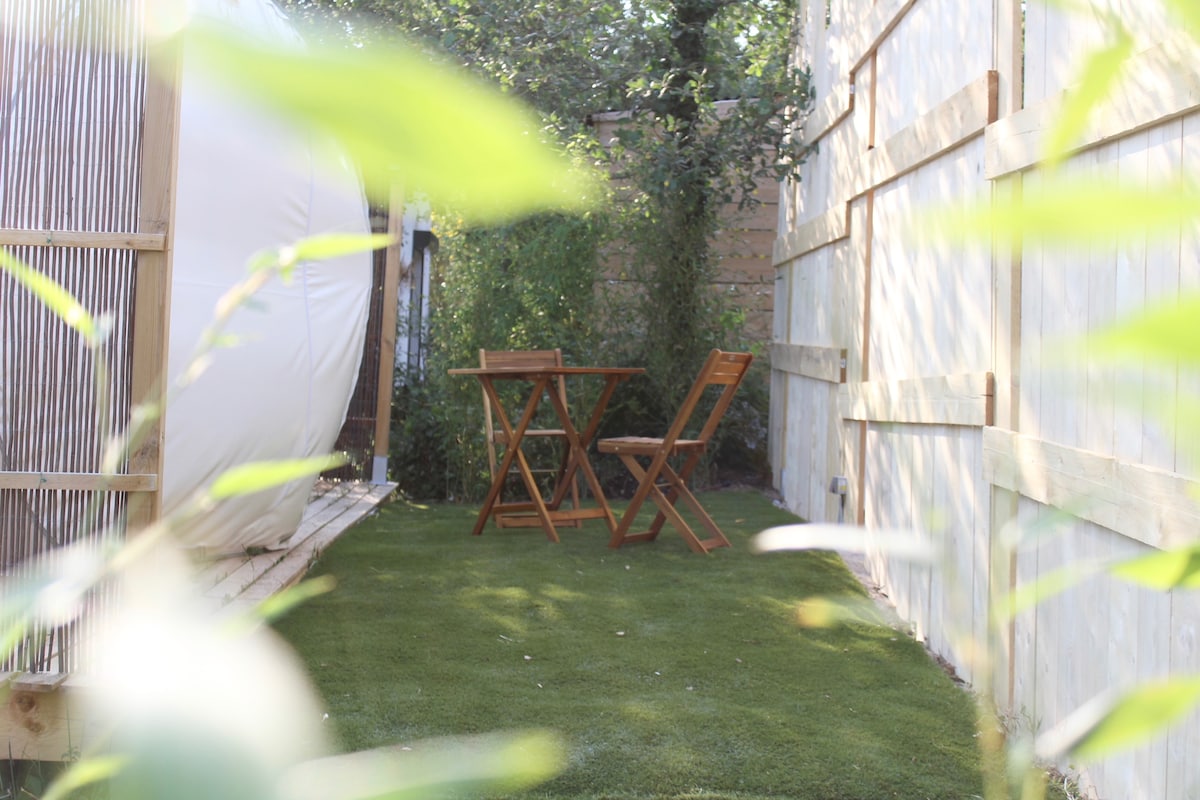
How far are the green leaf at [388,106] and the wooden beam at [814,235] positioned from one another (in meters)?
5.19

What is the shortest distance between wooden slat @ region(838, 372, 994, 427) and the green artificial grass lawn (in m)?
0.71

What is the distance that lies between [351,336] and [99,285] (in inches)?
81.2

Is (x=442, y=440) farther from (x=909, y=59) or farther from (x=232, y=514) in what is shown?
(x=909, y=59)

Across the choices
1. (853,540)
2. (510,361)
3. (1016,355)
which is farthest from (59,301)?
(510,361)

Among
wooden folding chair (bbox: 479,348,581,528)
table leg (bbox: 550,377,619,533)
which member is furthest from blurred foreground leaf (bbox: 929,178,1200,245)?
wooden folding chair (bbox: 479,348,581,528)

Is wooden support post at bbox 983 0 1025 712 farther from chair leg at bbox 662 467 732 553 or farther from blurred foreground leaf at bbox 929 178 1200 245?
blurred foreground leaf at bbox 929 178 1200 245

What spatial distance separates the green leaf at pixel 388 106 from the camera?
149 millimetres

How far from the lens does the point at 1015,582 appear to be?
2.76 meters

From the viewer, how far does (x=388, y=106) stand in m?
0.15

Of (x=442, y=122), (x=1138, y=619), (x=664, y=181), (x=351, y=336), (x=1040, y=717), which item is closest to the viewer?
(x=442, y=122)

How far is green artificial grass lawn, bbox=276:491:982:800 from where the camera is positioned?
2.47m

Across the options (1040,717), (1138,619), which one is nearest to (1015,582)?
(1040,717)

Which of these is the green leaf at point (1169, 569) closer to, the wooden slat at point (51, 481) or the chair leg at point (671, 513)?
the wooden slat at point (51, 481)

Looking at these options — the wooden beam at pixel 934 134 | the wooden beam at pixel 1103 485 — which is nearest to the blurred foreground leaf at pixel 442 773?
the wooden beam at pixel 1103 485
